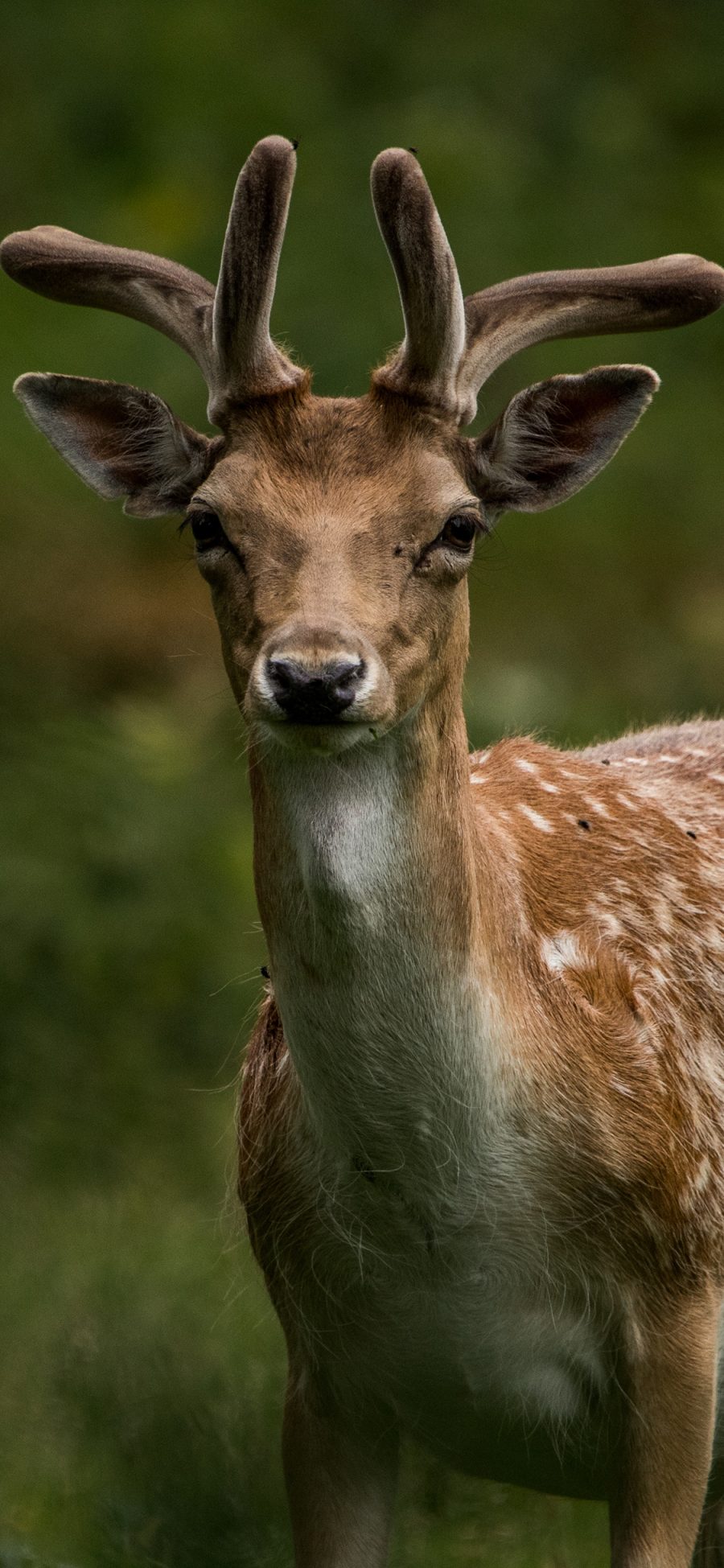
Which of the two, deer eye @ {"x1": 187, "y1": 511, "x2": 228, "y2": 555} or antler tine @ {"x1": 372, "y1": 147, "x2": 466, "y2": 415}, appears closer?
antler tine @ {"x1": 372, "y1": 147, "x2": 466, "y2": 415}

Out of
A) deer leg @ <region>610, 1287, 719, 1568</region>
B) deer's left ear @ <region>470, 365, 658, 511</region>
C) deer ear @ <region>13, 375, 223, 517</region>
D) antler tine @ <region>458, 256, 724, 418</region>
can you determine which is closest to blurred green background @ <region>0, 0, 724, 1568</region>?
deer ear @ <region>13, 375, 223, 517</region>

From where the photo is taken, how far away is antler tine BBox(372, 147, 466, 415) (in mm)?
4898

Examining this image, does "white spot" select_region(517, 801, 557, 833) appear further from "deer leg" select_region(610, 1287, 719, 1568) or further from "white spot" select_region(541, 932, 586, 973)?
"deer leg" select_region(610, 1287, 719, 1568)

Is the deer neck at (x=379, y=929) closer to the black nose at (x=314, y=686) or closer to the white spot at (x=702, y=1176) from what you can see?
the black nose at (x=314, y=686)

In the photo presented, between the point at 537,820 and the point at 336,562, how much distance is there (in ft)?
4.44

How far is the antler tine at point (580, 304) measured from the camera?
5.28 meters

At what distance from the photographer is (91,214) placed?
16.0 metres

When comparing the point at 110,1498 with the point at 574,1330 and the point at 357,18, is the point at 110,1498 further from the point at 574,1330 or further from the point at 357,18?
the point at 357,18

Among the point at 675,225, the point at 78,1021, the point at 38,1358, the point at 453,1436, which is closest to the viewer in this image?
the point at 453,1436

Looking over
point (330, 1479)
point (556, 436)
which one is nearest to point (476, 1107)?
point (330, 1479)

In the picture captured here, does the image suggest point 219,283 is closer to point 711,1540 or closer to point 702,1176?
point 702,1176

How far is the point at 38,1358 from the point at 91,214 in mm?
10304

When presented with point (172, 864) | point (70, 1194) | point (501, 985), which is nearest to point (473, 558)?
point (501, 985)

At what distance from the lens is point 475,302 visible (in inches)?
209
